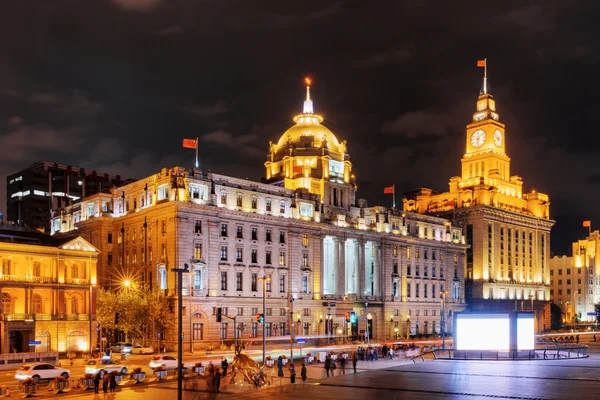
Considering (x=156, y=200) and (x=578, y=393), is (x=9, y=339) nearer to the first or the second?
(x=156, y=200)

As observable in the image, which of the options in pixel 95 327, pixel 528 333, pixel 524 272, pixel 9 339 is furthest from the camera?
pixel 524 272

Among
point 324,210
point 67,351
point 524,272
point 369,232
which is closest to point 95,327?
point 67,351

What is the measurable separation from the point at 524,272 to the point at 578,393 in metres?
128

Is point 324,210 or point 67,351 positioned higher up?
point 324,210

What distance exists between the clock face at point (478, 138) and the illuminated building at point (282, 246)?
35838 millimetres

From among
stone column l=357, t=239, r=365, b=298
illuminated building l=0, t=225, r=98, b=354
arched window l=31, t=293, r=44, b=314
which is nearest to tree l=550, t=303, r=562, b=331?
stone column l=357, t=239, r=365, b=298

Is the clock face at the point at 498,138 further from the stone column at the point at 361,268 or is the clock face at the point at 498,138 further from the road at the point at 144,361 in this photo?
the road at the point at 144,361

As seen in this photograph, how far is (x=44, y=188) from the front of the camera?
7210 inches

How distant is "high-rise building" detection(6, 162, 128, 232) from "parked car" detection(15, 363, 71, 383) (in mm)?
126745

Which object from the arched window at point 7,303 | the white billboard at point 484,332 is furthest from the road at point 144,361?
the white billboard at point 484,332

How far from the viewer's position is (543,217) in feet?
572

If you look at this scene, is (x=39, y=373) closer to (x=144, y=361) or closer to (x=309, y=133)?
(x=144, y=361)

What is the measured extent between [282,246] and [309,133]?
2651 cm

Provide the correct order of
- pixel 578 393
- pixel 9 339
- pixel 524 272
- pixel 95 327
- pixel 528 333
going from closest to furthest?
pixel 578 393, pixel 528 333, pixel 9 339, pixel 95 327, pixel 524 272
